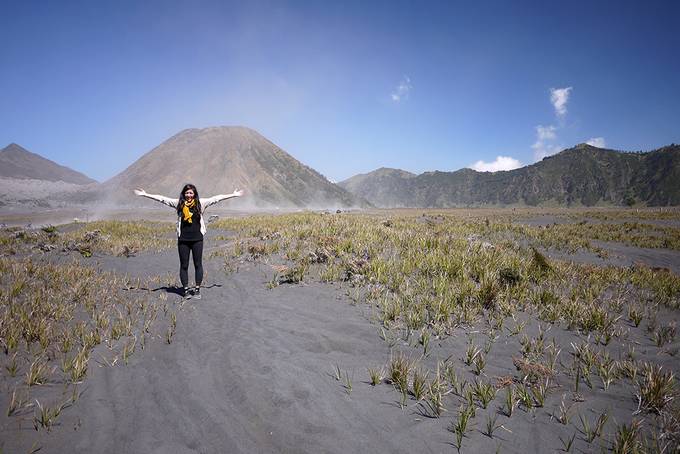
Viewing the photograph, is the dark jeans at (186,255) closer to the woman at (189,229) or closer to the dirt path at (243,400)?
the woman at (189,229)

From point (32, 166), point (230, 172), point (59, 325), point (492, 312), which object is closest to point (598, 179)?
point (230, 172)

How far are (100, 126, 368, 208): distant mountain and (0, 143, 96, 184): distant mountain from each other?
80.4 metres

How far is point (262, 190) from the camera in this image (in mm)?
82562

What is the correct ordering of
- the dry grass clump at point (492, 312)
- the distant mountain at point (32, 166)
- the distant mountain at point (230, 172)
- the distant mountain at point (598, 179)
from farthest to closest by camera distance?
the distant mountain at point (598, 179) → the distant mountain at point (32, 166) → the distant mountain at point (230, 172) → the dry grass clump at point (492, 312)

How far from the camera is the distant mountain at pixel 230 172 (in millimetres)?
75375

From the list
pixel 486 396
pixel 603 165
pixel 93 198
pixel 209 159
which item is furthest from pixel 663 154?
pixel 93 198

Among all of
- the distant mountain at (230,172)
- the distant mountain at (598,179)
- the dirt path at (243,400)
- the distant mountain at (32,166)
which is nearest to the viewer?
the dirt path at (243,400)

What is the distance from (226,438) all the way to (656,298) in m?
8.64

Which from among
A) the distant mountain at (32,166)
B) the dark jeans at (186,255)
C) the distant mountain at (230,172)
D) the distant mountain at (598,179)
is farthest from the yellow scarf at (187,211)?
the distant mountain at (32,166)

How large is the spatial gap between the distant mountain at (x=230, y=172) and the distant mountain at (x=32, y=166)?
3164 inches

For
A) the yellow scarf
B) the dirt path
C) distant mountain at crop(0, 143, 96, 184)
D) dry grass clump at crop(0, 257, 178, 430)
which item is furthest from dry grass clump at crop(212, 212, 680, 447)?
distant mountain at crop(0, 143, 96, 184)

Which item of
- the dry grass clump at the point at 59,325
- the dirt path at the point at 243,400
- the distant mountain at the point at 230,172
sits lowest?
the dirt path at the point at 243,400

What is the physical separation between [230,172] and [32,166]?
137155 mm

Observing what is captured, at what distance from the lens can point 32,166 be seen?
Answer: 145875mm
